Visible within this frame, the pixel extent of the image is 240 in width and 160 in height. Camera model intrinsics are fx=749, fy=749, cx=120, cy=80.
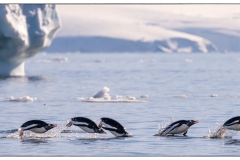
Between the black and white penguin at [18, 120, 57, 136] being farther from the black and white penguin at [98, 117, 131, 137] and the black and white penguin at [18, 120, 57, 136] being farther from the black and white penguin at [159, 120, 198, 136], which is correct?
the black and white penguin at [159, 120, 198, 136]

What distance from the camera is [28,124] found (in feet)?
55.9

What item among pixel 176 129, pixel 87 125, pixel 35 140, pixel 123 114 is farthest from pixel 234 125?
pixel 123 114

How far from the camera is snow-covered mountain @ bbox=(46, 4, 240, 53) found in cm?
2883

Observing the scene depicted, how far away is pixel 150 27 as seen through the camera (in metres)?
38.4

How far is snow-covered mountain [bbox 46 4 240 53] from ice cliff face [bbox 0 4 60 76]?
933 millimetres

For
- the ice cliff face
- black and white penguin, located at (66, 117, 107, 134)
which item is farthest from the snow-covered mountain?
black and white penguin, located at (66, 117, 107, 134)

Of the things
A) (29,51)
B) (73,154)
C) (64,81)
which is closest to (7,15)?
(29,51)

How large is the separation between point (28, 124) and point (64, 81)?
2235cm

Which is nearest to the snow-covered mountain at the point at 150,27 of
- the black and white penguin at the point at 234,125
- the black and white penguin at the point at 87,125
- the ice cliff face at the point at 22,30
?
the ice cliff face at the point at 22,30

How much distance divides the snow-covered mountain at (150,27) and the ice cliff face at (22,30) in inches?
36.7

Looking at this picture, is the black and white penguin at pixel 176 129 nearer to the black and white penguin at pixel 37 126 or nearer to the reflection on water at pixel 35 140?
the black and white penguin at pixel 37 126

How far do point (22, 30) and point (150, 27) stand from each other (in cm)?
840

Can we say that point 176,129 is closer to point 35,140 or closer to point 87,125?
point 87,125

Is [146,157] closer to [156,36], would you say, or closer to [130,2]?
[130,2]
